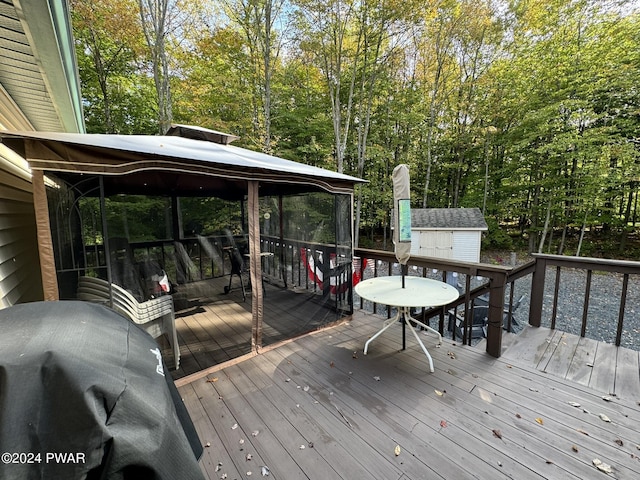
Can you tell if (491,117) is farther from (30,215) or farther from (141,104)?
(30,215)

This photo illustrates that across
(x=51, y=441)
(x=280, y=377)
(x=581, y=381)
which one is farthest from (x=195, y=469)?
(x=581, y=381)

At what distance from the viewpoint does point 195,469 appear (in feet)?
2.22

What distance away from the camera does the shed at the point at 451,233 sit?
11562mm

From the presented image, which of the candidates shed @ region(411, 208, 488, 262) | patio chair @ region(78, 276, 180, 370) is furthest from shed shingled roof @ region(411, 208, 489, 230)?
patio chair @ region(78, 276, 180, 370)

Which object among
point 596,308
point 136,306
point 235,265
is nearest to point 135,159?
point 136,306

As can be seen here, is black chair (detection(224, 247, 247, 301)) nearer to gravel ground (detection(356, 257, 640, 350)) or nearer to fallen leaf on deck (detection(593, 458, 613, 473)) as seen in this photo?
gravel ground (detection(356, 257, 640, 350))

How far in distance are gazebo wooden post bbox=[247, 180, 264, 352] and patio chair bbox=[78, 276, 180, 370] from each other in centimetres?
76

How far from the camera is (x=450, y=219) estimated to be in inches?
472

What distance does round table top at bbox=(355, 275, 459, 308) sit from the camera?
7.79 ft

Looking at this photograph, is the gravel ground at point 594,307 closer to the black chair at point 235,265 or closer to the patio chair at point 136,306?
the black chair at point 235,265

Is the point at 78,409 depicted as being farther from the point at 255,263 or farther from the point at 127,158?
the point at 255,263

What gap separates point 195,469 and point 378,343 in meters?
2.64

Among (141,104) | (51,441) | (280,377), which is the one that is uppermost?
(141,104)

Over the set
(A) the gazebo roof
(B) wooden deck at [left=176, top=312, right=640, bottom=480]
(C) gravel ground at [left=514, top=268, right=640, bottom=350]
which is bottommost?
(C) gravel ground at [left=514, top=268, right=640, bottom=350]
